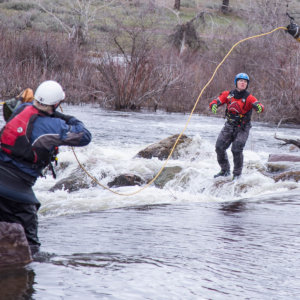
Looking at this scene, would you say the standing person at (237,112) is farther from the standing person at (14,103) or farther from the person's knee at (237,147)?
the standing person at (14,103)

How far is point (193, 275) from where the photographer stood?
200 inches

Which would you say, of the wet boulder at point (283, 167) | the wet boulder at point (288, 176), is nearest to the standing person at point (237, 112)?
the wet boulder at point (288, 176)

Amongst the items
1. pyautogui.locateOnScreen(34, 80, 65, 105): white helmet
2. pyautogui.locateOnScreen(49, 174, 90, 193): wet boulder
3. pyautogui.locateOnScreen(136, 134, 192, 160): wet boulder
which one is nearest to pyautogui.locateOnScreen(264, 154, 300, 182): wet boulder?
pyautogui.locateOnScreen(136, 134, 192, 160): wet boulder

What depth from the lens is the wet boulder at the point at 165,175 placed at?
10.7 metres

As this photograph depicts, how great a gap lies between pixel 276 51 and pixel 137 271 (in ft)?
59.2

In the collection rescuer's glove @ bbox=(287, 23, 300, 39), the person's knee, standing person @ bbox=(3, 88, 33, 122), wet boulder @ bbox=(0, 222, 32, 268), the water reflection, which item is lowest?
the water reflection

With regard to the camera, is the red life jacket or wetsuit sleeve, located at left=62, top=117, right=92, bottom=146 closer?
the red life jacket

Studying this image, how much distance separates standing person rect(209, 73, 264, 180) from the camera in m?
9.37

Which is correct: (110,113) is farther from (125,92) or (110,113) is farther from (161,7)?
(161,7)

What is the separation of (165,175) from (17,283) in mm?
6520

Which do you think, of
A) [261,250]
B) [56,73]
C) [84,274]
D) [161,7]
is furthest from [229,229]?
[161,7]

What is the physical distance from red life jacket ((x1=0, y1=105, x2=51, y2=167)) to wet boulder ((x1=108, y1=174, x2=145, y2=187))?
5448mm

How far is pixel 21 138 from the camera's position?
5.02 metres

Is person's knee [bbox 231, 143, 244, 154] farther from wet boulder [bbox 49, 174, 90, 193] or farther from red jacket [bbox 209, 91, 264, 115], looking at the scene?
wet boulder [bbox 49, 174, 90, 193]
